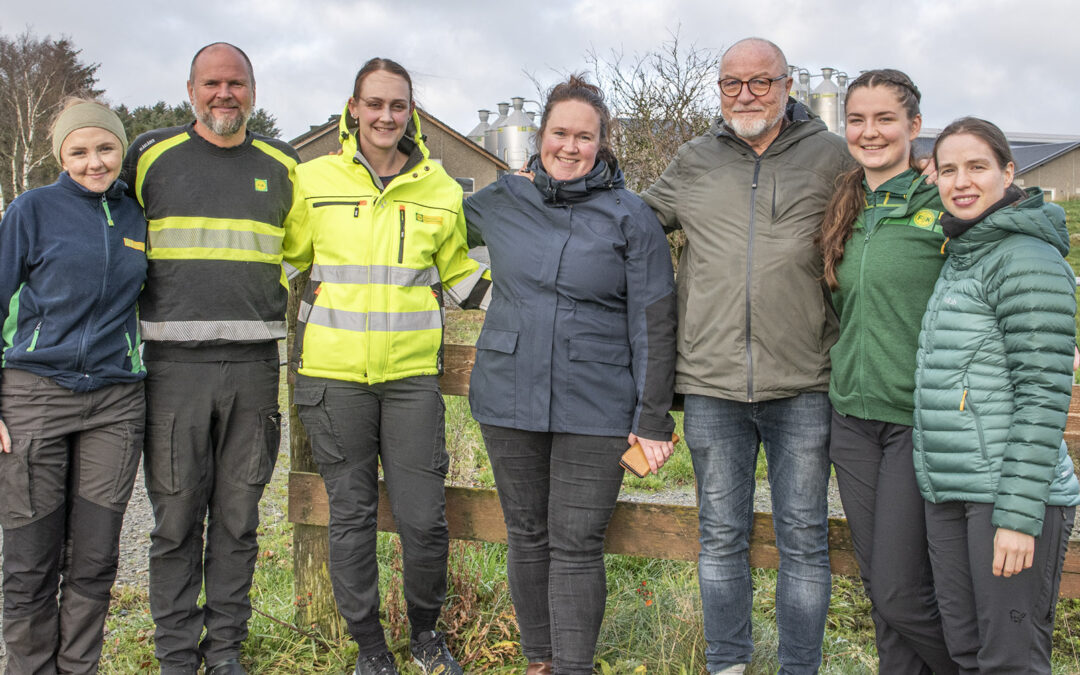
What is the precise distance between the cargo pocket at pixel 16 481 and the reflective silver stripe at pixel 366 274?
3.82ft

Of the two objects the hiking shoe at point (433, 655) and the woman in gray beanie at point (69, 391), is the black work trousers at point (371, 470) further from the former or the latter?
the woman in gray beanie at point (69, 391)

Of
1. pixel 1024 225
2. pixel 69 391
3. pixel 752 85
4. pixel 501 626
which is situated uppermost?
pixel 752 85

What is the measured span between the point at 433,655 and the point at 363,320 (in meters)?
1.37

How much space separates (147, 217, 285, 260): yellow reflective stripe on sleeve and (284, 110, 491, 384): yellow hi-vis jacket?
0.21m

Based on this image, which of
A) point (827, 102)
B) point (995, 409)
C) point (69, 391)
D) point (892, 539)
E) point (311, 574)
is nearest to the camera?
point (995, 409)

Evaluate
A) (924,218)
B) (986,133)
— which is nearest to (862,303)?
(924,218)

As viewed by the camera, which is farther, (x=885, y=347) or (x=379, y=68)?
(x=379, y=68)

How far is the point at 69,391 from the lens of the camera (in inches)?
121

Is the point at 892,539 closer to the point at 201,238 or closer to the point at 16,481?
the point at 201,238

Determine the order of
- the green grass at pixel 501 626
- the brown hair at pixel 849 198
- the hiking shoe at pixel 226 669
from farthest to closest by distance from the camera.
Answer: the green grass at pixel 501 626 → the hiking shoe at pixel 226 669 → the brown hair at pixel 849 198

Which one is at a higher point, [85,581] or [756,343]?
[756,343]

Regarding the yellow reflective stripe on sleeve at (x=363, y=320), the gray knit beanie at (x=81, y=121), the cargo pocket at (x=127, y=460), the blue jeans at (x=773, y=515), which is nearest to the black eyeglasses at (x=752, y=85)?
the blue jeans at (x=773, y=515)

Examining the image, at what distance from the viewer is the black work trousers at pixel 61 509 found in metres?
3.05

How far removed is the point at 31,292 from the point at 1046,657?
3421 mm
